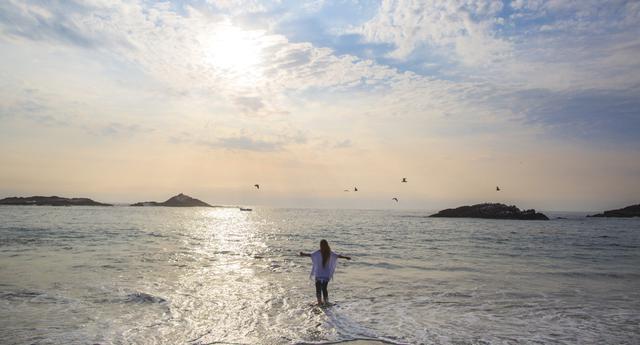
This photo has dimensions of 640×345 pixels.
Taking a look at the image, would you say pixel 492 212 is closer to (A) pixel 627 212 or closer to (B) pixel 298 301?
(A) pixel 627 212

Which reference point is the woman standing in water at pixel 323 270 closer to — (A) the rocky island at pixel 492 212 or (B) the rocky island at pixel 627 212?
(A) the rocky island at pixel 492 212

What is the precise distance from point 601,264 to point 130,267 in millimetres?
27067

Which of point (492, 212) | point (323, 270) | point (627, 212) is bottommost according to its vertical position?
point (323, 270)

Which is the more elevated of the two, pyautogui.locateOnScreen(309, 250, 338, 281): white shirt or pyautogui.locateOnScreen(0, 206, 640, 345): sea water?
pyautogui.locateOnScreen(309, 250, 338, 281): white shirt

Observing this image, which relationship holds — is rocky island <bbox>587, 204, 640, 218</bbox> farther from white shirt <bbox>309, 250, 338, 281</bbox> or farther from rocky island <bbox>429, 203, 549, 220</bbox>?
white shirt <bbox>309, 250, 338, 281</bbox>

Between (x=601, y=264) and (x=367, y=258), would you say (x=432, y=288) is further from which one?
(x=601, y=264)

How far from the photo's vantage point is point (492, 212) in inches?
4665

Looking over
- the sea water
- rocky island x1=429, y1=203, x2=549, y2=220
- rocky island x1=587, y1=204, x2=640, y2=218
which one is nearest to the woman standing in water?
the sea water

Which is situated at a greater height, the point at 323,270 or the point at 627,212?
the point at 627,212

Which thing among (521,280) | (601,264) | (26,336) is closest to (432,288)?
(521,280)

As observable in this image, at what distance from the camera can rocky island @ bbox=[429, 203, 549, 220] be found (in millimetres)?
111694

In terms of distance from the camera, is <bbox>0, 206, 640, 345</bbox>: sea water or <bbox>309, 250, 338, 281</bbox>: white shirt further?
<bbox>309, 250, 338, 281</bbox>: white shirt

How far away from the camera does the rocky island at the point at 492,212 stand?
A: 112m

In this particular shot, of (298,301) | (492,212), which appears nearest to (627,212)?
(492,212)
